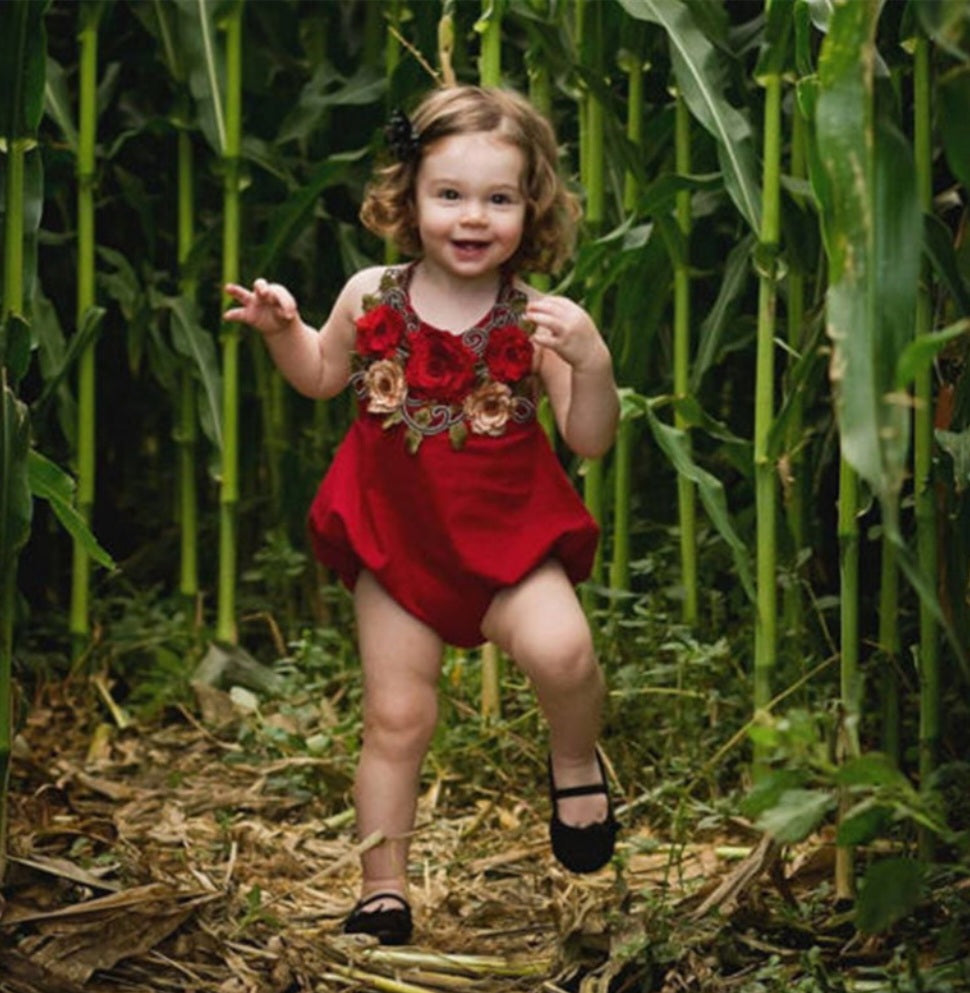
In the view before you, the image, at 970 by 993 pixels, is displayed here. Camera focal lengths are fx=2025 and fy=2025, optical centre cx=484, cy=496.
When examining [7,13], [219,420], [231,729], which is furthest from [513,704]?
[7,13]

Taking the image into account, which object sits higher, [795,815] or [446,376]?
[446,376]

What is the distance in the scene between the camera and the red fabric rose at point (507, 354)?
285 cm

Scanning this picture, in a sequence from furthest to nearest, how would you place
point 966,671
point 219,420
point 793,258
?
point 219,420 → point 793,258 → point 966,671

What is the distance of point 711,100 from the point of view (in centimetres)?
327

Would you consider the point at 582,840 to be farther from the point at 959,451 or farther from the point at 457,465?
the point at 959,451

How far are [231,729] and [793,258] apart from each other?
1566mm

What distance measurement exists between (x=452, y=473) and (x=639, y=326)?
1083mm

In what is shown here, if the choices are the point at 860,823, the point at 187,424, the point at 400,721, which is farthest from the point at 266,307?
the point at 187,424

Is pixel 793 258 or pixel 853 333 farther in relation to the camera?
pixel 793 258

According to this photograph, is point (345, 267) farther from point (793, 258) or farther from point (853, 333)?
point (853, 333)

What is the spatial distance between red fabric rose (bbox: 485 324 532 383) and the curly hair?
147 mm

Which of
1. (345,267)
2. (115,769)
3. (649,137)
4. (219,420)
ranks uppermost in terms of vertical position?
(649,137)

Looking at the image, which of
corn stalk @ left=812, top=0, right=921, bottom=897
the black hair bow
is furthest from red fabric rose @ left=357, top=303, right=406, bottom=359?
corn stalk @ left=812, top=0, right=921, bottom=897

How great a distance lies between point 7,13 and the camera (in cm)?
271
